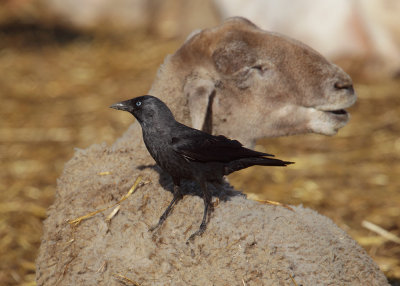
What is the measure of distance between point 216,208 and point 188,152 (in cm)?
27

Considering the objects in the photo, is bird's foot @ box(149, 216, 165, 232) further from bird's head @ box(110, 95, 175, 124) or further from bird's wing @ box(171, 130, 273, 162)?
bird's head @ box(110, 95, 175, 124)

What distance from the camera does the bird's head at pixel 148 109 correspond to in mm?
2473

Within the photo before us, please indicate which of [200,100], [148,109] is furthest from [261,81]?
[148,109]

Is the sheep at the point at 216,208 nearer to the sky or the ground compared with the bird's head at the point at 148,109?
nearer to the ground

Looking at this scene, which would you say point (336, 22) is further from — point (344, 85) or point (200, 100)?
point (200, 100)

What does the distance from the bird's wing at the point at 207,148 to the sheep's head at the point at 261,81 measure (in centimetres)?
83

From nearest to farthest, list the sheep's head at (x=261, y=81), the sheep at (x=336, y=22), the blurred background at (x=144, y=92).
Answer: the sheep's head at (x=261, y=81) → the blurred background at (x=144, y=92) → the sheep at (x=336, y=22)

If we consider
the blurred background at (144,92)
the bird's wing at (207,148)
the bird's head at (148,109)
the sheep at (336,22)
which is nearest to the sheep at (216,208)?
the bird's wing at (207,148)

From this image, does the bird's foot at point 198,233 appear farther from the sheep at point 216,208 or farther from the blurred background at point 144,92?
the blurred background at point 144,92

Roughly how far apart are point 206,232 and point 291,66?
1.37 metres

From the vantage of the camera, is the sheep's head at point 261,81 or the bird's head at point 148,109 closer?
the bird's head at point 148,109

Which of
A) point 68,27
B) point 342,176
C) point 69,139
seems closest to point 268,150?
point 342,176

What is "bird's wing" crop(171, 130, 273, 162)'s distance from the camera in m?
2.39

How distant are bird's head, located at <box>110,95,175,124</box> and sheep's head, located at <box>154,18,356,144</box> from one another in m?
0.80
